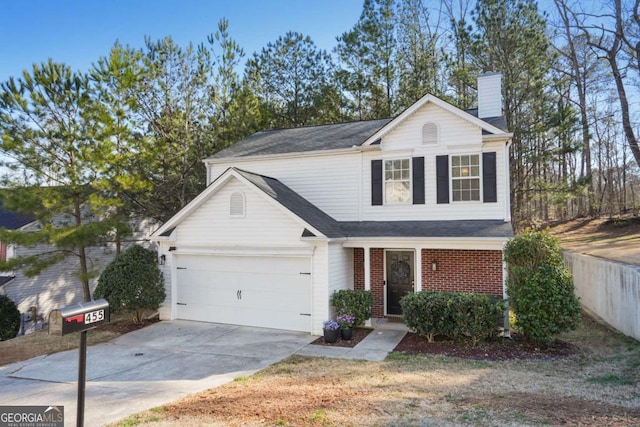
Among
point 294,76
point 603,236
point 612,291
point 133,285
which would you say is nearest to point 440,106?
point 612,291

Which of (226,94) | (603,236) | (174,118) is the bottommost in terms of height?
(603,236)

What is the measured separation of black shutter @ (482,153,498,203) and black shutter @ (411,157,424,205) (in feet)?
5.51

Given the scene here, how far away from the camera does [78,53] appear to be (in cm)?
1480

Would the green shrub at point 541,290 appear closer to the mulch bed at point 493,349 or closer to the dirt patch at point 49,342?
the mulch bed at point 493,349

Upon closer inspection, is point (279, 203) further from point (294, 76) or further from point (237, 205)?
point (294, 76)

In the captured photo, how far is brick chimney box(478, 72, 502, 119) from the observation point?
46.0 feet

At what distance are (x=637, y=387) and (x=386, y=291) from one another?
6961mm

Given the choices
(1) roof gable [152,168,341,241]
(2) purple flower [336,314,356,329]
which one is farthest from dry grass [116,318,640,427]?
(1) roof gable [152,168,341,241]

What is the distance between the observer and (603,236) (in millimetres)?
25984

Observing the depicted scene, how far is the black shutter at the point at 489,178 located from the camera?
1195cm

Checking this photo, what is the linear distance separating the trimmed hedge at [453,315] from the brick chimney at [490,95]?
6.59 metres

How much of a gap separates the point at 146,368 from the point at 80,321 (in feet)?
18.5

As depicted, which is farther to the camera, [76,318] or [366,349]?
[366,349]

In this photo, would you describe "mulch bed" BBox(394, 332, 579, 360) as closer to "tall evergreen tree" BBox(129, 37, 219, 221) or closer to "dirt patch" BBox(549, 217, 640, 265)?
"dirt patch" BBox(549, 217, 640, 265)
